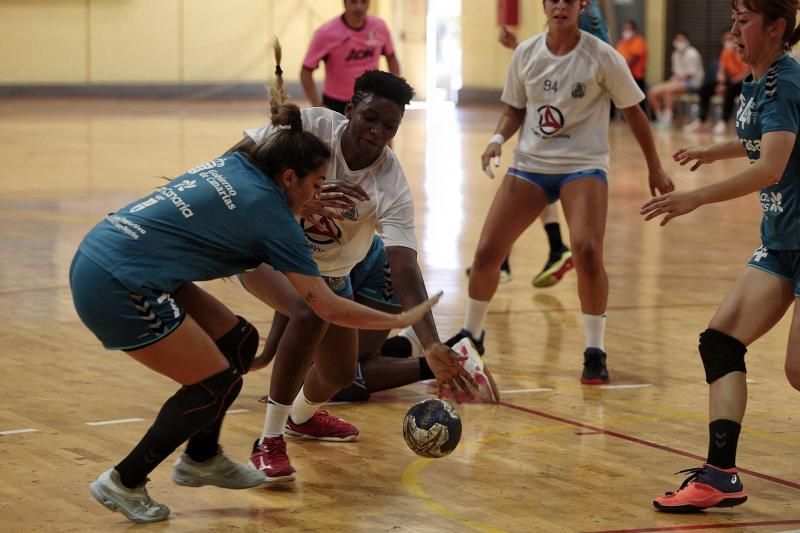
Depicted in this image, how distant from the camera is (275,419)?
5094mm

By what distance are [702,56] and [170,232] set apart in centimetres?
2562

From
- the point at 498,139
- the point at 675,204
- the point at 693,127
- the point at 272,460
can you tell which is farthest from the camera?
the point at 693,127

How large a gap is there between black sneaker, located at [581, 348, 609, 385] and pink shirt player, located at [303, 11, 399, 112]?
4.99 metres

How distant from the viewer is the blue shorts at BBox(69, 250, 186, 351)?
4215 mm

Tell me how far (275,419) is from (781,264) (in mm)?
1964

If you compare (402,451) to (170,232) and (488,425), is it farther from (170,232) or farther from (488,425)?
(170,232)

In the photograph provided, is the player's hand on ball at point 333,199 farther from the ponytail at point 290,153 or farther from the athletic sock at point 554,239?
the athletic sock at point 554,239

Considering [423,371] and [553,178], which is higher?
[553,178]

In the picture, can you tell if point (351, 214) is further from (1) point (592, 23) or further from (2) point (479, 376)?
(1) point (592, 23)

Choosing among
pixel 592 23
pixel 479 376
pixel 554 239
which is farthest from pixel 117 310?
pixel 554 239

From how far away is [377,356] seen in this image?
6430mm

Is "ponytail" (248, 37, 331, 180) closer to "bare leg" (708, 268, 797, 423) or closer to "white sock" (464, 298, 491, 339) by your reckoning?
"bare leg" (708, 268, 797, 423)

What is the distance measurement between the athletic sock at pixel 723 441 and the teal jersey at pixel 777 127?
2.16ft

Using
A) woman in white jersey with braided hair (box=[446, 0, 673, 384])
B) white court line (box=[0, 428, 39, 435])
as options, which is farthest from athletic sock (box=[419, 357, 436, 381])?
white court line (box=[0, 428, 39, 435])
